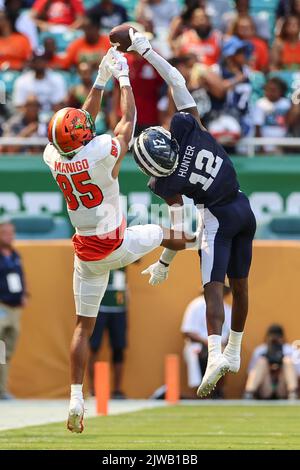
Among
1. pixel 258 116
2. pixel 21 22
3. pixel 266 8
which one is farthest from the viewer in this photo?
pixel 266 8

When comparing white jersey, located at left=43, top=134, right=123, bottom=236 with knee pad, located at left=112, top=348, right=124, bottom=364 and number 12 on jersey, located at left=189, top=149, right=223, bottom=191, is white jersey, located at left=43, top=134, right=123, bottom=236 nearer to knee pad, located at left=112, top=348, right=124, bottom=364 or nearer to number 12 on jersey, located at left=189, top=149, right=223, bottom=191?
number 12 on jersey, located at left=189, top=149, right=223, bottom=191

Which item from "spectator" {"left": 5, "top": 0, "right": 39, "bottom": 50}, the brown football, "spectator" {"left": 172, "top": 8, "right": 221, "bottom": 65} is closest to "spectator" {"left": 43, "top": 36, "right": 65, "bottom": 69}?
"spectator" {"left": 5, "top": 0, "right": 39, "bottom": 50}

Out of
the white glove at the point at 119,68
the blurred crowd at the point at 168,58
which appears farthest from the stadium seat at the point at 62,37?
the white glove at the point at 119,68

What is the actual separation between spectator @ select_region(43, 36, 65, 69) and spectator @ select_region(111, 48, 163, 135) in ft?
5.55

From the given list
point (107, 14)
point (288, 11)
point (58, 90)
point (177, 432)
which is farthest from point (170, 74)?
point (288, 11)

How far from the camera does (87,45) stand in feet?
55.8

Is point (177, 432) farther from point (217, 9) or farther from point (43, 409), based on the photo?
point (217, 9)

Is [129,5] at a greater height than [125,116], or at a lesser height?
greater

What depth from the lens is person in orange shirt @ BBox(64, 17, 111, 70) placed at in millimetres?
16850

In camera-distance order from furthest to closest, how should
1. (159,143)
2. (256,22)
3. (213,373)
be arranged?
(256,22) < (159,143) < (213,373)

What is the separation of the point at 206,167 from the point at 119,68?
1041 millimetres

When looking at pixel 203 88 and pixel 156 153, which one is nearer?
pixel 156 153

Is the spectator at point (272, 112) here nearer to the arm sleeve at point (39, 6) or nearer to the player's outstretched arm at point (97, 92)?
the arm sleeve at point (39, 6)
